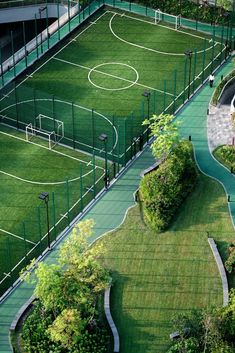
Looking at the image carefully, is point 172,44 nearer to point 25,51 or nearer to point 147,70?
point 147,70

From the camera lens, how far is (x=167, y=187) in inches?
2803

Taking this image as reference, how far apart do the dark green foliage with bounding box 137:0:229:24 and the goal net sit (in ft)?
74.2

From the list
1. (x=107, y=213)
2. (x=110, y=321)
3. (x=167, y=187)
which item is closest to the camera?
(x=110, y=321)

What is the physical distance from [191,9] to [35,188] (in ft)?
103

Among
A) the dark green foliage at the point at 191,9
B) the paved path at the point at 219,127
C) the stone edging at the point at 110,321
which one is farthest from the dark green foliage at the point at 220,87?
the stone edging at the point at 110,321

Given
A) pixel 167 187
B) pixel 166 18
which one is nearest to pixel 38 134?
pixel 167 187

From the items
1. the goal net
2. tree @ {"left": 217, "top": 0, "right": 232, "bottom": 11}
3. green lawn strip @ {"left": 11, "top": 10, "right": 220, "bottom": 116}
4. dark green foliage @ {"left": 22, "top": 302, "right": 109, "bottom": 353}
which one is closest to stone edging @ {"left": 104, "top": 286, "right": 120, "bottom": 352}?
dark green foliage @ {"left": 22, "top": 302, "right": 109, "bottom": 353}

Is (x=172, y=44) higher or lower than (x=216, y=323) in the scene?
higher

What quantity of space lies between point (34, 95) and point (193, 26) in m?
22.1

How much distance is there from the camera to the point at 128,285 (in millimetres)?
65438

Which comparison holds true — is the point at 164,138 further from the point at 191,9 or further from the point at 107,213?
the point at 191,9

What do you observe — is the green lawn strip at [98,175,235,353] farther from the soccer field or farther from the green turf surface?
the soccer field

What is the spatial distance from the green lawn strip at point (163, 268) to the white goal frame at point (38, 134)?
444 inches

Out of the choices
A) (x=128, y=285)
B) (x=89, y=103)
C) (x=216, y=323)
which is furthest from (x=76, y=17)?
(x=216, y=323)
